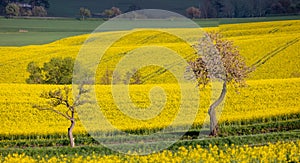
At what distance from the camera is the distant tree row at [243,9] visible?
3507 inches

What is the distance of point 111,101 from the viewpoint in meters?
34.1

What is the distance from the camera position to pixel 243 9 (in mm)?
99688

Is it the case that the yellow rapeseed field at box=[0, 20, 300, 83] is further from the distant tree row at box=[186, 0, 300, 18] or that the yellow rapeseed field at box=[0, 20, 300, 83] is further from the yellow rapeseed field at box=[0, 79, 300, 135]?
the distant tree row at box=[186, 0, 300, 18]

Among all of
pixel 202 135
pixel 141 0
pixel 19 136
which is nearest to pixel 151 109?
pixel 202 135

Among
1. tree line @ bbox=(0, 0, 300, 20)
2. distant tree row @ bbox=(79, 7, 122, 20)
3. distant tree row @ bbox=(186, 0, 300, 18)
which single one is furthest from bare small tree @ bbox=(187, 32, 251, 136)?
distant tree row @ bbox=(79, 7, 122, 20)

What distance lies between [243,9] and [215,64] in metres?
71.9

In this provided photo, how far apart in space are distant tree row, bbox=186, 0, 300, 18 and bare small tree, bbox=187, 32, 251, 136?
196 feet

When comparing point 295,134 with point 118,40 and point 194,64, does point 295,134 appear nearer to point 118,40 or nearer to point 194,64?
point 194,64

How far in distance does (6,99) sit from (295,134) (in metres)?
15.3

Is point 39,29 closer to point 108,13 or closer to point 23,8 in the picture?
point 23,8

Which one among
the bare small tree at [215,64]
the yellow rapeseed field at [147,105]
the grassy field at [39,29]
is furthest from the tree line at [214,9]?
the bare small tree at [215,64]

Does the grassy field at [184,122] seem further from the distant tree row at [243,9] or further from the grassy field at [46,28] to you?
the distant tree row at [243,9]

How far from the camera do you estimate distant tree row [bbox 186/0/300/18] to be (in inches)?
3507

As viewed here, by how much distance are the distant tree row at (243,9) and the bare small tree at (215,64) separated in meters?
59.8
